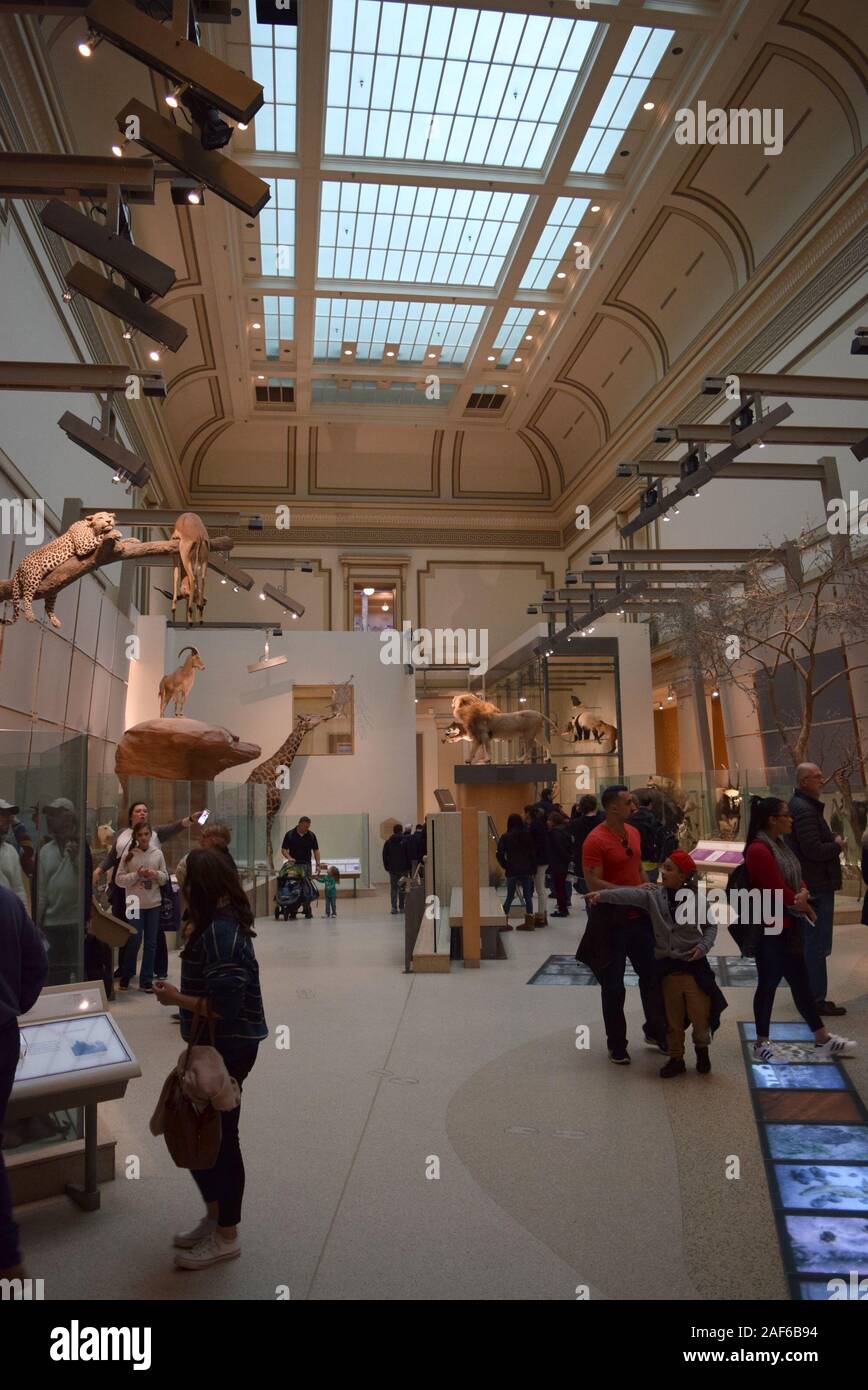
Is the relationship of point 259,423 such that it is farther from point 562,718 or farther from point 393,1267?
point 393,1267

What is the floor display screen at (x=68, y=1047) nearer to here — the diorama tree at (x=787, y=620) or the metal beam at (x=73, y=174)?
the metal beam at (x=73, y=174)

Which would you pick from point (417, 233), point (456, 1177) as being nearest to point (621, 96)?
point (417, 233)

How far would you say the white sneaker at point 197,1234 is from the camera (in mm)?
3209

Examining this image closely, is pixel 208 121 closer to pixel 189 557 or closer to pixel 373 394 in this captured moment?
pixel 189 557

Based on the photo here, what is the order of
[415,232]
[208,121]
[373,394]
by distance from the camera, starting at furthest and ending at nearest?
[373,394]
[415,232]
[208,121]

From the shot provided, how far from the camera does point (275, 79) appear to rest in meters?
14.2

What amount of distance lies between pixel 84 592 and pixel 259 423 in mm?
13930

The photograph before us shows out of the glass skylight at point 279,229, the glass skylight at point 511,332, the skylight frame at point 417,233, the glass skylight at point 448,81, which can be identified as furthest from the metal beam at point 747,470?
the glass skylight at point 511,332

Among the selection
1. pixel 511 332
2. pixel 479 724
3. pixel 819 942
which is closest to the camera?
pixel 819 942

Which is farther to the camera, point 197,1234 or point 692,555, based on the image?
point 692,555

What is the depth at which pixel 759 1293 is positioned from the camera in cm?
287

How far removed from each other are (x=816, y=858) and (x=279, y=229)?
16.3 meters

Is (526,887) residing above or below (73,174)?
below

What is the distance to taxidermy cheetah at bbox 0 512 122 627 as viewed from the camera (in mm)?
7465
